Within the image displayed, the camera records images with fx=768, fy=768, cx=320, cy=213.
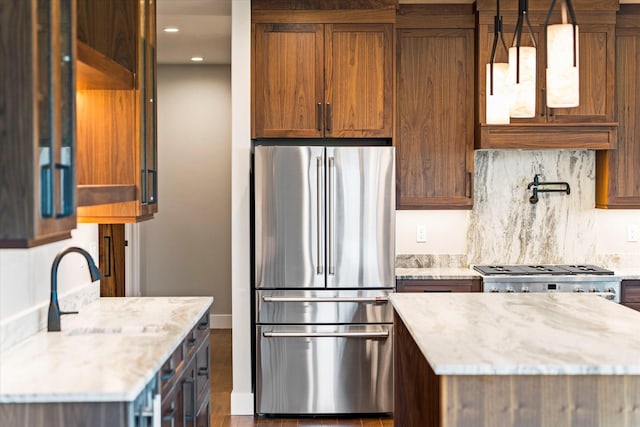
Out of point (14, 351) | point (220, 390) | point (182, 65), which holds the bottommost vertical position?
point (220, 390)

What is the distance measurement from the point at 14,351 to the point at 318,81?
2738 millimetres

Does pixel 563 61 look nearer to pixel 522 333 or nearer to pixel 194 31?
pixel 522 333

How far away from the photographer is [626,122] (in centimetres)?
498

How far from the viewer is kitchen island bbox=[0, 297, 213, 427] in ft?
6.70

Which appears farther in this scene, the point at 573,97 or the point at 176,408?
the point at 176,408

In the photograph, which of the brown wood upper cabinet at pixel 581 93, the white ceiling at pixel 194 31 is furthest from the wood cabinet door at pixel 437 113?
the white ceiling at pixel 194 31

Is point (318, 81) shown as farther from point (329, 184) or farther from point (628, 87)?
point (628, 87)

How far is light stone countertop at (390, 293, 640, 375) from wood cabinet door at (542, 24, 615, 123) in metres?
1.67

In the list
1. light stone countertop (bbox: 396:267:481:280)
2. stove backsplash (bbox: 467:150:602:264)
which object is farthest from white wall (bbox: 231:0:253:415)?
stove backsplash (bbox: 467:150:602:264)

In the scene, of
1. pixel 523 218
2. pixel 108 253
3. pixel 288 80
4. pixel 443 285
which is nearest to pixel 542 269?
pixel 523 218

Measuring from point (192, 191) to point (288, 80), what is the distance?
2989 mm

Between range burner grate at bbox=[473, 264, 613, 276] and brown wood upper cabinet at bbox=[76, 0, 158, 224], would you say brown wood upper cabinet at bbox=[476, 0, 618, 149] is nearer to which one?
range burner grate at bbox=[473, 264, 613, 276]

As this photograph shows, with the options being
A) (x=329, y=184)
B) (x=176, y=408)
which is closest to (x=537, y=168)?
(x=329, y=184)

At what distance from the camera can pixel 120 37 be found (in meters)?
3.04
